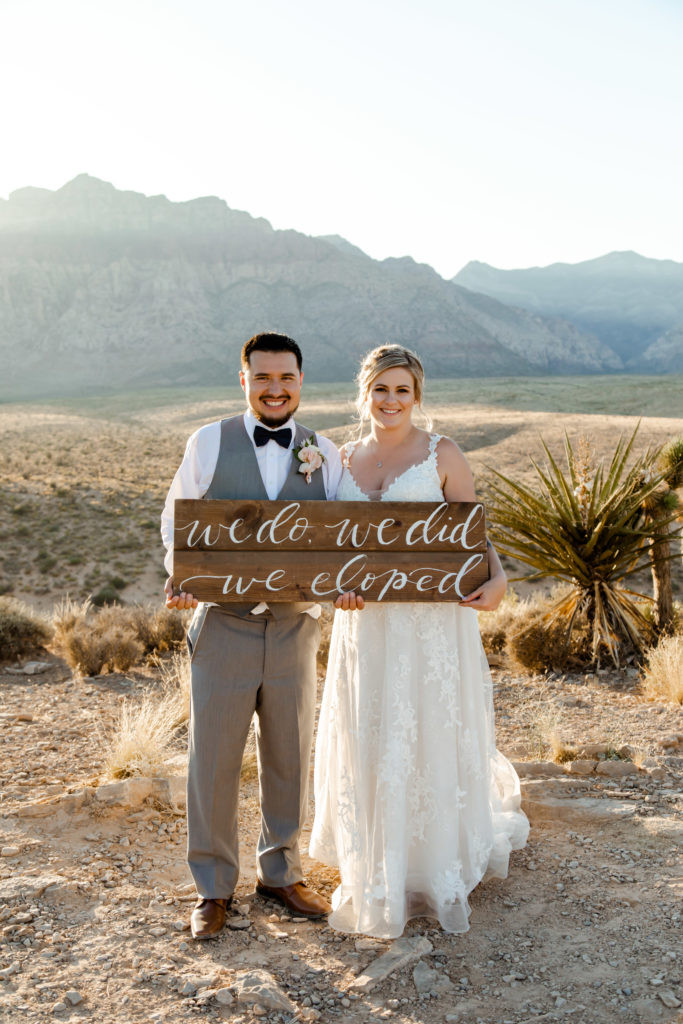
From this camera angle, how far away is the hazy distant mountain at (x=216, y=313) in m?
112

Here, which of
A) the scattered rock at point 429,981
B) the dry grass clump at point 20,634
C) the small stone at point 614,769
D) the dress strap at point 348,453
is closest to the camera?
the scattered rock at point 429,981

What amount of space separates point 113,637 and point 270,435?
5.05 metres

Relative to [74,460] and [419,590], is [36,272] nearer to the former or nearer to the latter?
[74,460]

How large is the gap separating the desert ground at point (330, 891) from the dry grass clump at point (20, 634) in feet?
2.37

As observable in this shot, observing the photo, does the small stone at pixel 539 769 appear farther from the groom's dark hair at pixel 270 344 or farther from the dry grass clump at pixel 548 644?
the groom's dark hair at pixel 270 344

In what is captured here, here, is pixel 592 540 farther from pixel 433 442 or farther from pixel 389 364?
pixel 389 364

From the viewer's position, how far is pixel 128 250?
429ft

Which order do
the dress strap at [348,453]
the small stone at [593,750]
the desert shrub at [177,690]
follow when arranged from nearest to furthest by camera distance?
the dress strap at [348,453] < the small stone at [593,750] < the desert shrub at [177,690]

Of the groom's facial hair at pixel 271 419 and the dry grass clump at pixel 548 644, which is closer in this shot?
the groom's facial hair at pixel 271 419

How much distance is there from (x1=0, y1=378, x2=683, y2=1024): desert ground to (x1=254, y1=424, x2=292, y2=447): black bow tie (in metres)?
2.02

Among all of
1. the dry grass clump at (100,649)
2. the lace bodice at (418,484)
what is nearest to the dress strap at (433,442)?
the lace bodice at (418,484)

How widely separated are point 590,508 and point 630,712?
6.34ft

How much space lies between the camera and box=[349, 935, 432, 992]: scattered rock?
123 inches

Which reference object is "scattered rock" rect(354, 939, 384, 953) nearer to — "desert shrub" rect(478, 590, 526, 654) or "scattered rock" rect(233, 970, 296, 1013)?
"scattered rock" rect(233, 970, 296, 1013)
